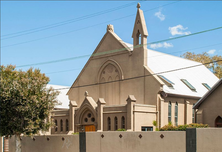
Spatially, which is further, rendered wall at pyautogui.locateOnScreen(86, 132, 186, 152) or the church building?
the church building

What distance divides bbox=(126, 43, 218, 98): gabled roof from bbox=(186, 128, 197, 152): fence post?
16.7 m

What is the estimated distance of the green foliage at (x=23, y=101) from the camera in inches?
945

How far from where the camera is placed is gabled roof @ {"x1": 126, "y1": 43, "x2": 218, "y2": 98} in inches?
1533

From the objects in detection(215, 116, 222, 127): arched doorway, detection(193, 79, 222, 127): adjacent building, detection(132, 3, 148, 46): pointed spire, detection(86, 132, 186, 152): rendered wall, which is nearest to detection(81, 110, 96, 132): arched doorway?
detection(132, 3, 148, 46): pointed spire

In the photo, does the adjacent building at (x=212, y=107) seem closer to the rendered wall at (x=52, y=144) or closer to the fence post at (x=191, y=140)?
the fence post at (x=191, y=140)

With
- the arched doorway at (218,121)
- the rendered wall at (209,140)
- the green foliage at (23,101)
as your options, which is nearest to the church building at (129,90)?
the arched doorway at (218,121)

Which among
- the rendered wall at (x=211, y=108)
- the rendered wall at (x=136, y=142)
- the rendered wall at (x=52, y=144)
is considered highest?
the rendered wall at (x=211, y=108)

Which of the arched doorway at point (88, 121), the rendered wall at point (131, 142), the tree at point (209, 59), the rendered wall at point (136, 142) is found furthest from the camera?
the tree at point (209, 59)

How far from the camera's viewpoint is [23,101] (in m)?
24.1

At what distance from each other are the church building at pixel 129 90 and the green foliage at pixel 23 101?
35.9 feet

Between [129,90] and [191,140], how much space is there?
768 inches

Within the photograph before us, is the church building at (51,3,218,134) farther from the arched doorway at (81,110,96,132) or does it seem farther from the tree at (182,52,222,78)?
the tree at (182,52,222,78)

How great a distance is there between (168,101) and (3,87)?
1928 centimetres

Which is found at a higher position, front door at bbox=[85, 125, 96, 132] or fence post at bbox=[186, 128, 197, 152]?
fence post at bbox=[186, 128, 197, 152]
